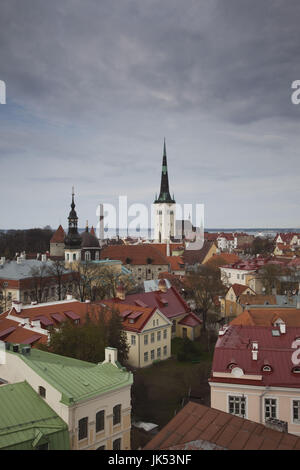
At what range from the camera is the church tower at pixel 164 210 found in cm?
12569

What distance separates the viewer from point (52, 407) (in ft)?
47.8

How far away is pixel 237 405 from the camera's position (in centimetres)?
1848

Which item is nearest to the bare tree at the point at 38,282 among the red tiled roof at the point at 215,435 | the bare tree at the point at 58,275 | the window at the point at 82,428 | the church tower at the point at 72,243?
the bare tree at the point at 58,275

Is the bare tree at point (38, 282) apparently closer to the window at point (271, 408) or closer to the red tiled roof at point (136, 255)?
the red tiled roof at point (136, 255)

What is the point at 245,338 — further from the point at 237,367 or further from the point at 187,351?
the point at 187,351

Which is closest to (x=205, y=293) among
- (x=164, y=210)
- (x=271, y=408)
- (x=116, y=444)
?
(x=271, y=408)

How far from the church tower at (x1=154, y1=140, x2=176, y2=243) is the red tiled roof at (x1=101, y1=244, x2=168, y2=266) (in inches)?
1699

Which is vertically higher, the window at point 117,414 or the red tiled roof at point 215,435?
the red tiled roof at point 215,435

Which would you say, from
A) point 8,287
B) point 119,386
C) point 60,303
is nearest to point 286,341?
point 119,386

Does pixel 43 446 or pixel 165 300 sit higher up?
pixel 165 300

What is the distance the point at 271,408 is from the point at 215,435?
7.96 meters

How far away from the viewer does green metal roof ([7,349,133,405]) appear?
14703 mm

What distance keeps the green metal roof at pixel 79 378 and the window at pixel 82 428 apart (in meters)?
0.86

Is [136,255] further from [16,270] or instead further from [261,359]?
[261,359]
